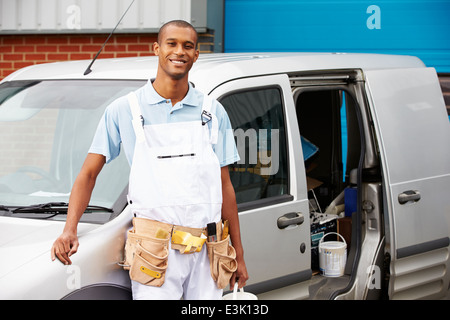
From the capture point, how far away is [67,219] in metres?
2.90

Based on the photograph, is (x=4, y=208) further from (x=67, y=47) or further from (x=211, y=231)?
(x=67, y=47)

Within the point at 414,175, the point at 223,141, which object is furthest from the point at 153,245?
the point at 414,175

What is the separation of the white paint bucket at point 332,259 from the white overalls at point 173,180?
5.76 ft

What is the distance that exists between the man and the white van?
212mm

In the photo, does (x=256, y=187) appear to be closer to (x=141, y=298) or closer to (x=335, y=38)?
(x=141, y=298)

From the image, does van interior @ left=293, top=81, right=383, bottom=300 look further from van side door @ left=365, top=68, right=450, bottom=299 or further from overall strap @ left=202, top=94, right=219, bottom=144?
overall strap @ left=202, top=94, right=219, bottom=144

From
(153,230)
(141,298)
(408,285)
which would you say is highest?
(153,230)

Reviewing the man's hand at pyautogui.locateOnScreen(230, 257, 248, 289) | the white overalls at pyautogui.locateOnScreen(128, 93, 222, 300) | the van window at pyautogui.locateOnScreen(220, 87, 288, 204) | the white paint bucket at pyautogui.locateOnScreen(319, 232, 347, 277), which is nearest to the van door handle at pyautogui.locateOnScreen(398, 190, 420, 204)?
the white paint bucket at pyautogui.locateOnScreen(319, 232, 347, 277)

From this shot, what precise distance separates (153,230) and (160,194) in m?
0.14

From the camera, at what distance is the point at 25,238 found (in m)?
2.94

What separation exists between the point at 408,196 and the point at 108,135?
2262 millimetres

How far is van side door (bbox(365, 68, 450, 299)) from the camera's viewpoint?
4535 mm

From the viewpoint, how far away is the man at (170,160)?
292 cm
